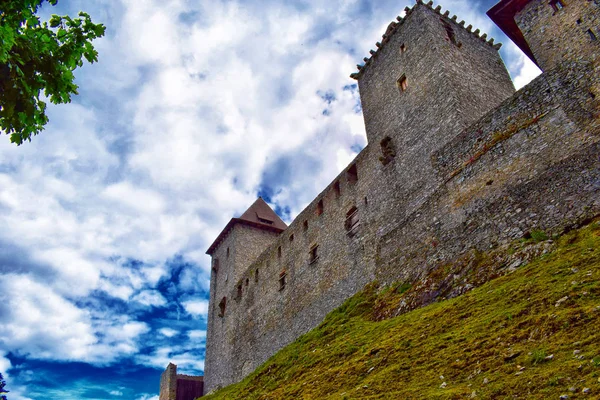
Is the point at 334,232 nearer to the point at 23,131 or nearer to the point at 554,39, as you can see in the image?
the point at 554,39

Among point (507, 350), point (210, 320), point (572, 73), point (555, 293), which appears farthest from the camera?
point (210, 320)

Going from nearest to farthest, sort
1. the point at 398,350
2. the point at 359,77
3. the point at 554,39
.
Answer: the point at 398,350, the point at 554,39, the point at 359,77

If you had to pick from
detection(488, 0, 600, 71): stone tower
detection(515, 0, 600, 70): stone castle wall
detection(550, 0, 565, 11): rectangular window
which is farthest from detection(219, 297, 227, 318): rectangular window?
detection(550, 0, 565, 11): rectangular window

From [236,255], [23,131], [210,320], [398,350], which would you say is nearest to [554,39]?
[398,350]

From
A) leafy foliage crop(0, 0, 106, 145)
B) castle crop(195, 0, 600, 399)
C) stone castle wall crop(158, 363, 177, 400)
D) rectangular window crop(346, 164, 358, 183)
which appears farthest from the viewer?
stone castle wall crop(158, 363, 177, 400)

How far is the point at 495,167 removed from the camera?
1382cm

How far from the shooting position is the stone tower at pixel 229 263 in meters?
31.1

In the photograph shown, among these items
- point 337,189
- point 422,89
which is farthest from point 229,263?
point 422,89

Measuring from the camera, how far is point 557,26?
14953 millimetres

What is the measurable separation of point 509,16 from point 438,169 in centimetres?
651

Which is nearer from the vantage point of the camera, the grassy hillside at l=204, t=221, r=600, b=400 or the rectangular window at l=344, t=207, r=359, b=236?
the grassy hillside at l=204, t=221, r=600, b=400

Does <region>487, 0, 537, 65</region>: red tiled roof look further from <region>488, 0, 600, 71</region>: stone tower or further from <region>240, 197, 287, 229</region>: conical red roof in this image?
<region>240, 197, 287, 229</region>: conical red roof

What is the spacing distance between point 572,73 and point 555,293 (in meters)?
8.22

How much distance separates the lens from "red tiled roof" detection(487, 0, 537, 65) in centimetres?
1669
